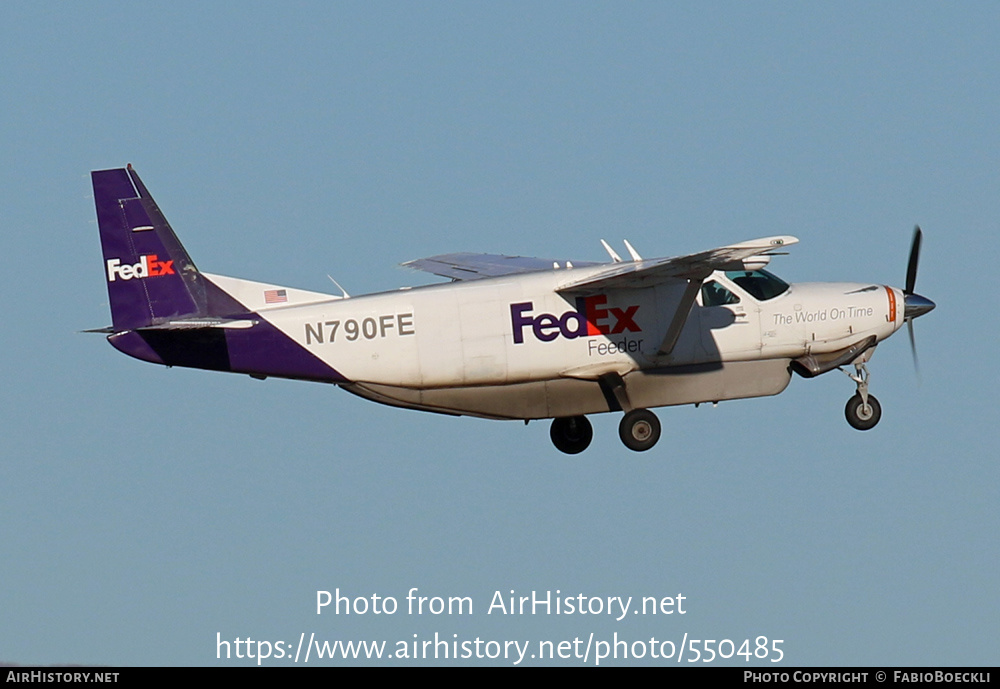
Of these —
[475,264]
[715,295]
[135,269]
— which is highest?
[135,269]

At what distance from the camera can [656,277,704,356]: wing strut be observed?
1070 inches

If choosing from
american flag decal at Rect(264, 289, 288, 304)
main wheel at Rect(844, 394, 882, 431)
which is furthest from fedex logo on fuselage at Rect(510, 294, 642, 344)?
main wheel at Rect(844, 394, 882, 431)

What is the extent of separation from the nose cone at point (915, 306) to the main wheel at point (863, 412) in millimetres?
1485

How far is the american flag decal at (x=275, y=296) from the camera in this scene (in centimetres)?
2719

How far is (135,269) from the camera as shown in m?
26.7

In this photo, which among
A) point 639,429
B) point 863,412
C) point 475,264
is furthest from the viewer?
point 475,264

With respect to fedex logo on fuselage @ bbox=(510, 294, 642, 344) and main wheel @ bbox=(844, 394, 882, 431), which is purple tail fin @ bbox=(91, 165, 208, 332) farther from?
main wheel @ bbox=(844, 394, 882, 431)

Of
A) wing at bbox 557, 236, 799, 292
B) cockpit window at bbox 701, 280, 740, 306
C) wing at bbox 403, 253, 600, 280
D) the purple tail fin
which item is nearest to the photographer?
wing at bbox 557, 236, 799, 292

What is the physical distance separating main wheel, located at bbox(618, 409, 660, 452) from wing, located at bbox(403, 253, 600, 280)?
381 cm

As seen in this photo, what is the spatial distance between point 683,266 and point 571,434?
4463 millimetres

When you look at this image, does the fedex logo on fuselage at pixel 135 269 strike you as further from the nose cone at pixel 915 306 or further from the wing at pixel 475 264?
the nose cone at pixel 915 306

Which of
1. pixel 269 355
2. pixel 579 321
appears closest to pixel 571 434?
pixel 579 321

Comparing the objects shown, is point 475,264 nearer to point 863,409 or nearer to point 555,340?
point 555,340
